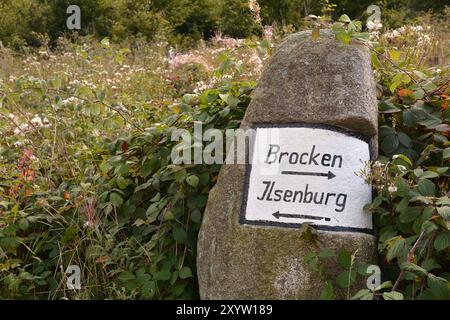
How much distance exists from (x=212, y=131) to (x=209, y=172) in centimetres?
20

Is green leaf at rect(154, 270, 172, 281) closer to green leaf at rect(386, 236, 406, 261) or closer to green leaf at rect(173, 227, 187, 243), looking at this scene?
green leaf at rect(173, 227, 187, 243)

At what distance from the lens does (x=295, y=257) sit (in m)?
2.65

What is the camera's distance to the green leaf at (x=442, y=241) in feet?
7.95

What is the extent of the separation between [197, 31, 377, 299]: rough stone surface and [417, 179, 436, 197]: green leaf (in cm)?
29

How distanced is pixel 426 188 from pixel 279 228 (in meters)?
0.61

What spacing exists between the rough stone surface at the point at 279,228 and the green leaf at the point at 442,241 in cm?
30

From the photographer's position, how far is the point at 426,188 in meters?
2.56

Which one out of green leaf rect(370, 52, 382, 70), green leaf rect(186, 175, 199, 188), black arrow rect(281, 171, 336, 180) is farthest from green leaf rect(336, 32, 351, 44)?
green leaf rect(186, 175, 199, 188)

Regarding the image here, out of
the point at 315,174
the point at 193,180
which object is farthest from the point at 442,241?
the point at 193,180

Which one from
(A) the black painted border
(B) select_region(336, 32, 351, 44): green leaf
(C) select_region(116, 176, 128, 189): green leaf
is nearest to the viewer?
(A) the black painted border

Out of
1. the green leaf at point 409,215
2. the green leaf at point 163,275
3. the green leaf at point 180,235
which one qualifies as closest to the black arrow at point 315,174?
the green leaf at point 409,215

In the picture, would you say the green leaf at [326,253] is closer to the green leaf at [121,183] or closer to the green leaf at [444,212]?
the green leaf at [444,212]

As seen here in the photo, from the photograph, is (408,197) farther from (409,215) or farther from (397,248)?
(397,248)

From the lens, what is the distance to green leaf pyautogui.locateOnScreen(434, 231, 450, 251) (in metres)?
2.42
